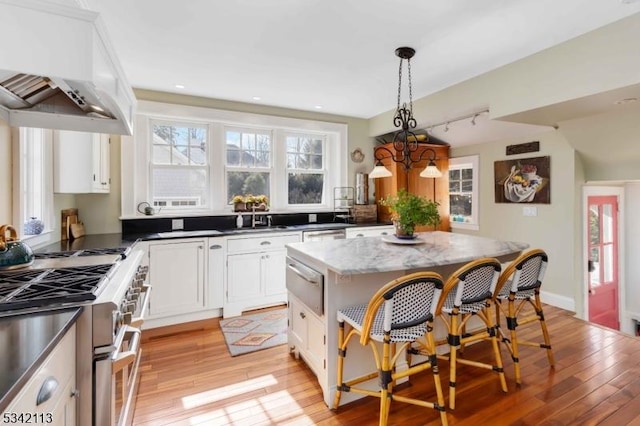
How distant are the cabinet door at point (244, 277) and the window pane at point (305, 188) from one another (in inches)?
50.6

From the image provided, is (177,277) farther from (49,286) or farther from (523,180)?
(523,180)

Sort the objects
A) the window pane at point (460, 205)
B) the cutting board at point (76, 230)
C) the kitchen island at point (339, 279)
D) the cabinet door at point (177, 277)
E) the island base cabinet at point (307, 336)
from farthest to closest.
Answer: the window pane at point (460, 205), the cabinet door at point (177, 277), the cutting board at point (76, 230), the island base cabinet at point (307, 336), the kitchen island at point (339, 279)

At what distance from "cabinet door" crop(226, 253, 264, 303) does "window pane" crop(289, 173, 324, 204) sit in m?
1.29

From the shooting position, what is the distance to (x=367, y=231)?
4.28 metres

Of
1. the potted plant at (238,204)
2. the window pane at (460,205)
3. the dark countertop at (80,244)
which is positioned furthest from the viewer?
Answer: the window pane at (460,205)

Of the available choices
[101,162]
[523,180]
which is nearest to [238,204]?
[101,162]

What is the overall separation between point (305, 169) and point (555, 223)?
327 centimetres

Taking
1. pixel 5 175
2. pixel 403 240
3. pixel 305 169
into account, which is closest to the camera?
pixel 5 175

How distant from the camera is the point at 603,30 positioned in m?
2.21

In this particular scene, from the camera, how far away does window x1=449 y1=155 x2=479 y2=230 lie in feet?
15.4

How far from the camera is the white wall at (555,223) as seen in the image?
362 cm

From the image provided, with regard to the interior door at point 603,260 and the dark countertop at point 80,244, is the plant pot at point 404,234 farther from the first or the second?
the interior door at point 603,260

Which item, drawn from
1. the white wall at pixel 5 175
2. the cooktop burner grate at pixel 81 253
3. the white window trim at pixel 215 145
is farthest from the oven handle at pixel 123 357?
the white window trim at pixel 215 145

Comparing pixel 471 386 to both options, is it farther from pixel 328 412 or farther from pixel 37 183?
pixel 37 183
